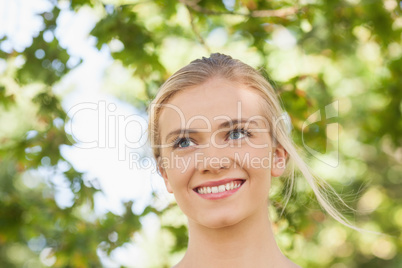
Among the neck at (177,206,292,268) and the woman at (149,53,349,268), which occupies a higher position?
the woman at (149,53,349,268)

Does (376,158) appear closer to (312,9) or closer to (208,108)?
(312,9)

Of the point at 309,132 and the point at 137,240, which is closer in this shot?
the point at 309,132

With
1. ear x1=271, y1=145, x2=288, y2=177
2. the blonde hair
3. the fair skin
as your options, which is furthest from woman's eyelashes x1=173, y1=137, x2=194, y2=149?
ear x1=271, y1=145, x2=288, y2=177

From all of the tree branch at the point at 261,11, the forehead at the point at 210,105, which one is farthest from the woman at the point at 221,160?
the tree branch at the point at 261,11

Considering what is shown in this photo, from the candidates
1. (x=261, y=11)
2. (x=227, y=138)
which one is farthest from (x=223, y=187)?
(x=261, y=11)

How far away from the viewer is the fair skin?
2227mm

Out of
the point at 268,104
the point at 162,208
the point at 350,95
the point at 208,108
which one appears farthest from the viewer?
the point at 350,95

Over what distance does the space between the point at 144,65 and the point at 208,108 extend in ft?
6.70

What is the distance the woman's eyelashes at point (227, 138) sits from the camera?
2.26 metres

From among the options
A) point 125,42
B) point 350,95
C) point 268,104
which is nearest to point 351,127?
point 350,95

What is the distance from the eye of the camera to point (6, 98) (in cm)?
454

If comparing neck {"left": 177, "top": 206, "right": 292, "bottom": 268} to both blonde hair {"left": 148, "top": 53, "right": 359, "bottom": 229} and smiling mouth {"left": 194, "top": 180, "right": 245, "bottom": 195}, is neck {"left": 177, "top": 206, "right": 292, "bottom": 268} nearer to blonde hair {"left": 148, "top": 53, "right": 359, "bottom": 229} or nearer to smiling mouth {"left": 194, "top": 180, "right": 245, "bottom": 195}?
smiling mouth {"left": 194, "top": 180, "right": 245, "bottom": 195}

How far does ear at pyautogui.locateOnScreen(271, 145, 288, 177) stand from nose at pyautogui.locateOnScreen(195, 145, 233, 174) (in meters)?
0.33

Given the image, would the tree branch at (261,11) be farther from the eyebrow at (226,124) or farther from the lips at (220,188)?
the lips at (220,188)
